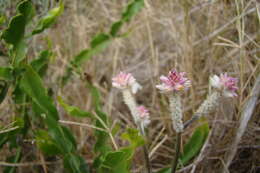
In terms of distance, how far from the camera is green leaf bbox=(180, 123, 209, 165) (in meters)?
0.95

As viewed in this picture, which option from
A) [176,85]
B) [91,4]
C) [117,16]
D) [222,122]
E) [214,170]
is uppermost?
[91,4]

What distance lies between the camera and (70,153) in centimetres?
91

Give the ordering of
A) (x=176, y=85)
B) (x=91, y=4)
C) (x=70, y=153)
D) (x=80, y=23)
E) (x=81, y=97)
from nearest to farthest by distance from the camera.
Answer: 1. (x=176, y=85)
2. (x=70, y=153)
3. (x=81, y=97)
4. (x=80, y=23)
5. (x=91, y=4)

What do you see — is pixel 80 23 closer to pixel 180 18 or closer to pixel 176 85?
pixel 180 18

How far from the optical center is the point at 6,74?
92 centimetres

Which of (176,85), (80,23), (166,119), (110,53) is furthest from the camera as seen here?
(80,23)

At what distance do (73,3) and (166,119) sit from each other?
116 cm

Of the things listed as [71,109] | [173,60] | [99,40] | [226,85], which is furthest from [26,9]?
[173,60]

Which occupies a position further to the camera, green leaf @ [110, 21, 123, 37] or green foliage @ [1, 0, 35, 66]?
Result: green leaf @ [110, 21, 123, 37]

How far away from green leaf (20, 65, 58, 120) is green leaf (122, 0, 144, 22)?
1.78ft

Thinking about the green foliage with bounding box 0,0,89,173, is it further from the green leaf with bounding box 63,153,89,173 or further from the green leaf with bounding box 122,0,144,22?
the green leaf with bounding box 122,0,144,22

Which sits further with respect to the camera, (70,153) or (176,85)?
(70,153)

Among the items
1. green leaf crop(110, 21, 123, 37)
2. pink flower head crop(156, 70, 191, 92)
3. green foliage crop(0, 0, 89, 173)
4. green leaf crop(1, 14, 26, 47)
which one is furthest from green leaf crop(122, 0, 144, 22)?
pink flower head crop(156, 70, 191, 92)

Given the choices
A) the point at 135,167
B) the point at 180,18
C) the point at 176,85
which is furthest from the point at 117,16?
the point at 176,85
